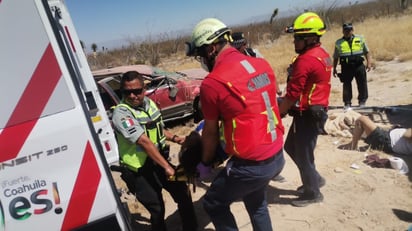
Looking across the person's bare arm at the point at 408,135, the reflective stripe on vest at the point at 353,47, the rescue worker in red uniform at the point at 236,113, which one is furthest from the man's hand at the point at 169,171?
the reflective stripe on vest at the point at 353,47

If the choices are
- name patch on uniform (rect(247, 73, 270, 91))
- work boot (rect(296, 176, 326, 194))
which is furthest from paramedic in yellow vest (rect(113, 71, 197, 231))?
work boot (rect(296, 176, 326, 194))

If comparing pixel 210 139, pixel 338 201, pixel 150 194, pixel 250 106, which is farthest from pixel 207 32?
Answer: pixel 338 201

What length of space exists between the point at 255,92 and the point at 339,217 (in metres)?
2.09

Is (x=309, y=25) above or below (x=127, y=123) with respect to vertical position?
above

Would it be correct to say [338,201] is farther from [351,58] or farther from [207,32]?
[351,58]

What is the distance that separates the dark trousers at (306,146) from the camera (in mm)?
3580

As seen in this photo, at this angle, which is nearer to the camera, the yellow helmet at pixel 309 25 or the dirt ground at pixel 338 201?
the yellow helmet at pixel 309 25

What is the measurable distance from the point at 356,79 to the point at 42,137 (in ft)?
22.0

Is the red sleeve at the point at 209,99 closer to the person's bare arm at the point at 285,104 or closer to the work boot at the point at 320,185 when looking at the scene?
the person's bare arm at the point at 285,104

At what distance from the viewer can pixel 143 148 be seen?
8.95 feet

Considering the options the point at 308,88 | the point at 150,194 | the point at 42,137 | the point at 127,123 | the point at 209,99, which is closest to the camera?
the point at 42,137

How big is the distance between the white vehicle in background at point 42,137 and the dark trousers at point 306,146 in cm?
217

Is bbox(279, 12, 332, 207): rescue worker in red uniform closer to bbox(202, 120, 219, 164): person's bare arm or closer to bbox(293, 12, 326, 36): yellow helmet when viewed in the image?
bbox(293, 12, 326, 36): yellow helmet

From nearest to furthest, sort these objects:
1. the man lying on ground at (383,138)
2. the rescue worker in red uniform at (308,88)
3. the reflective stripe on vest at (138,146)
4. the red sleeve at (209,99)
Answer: the red sleeve at (209,99) < the reflective stripe on vest at (138,146) < the rescue worker in red uniform at (308,88) < the man lying on ground at (383,138)
